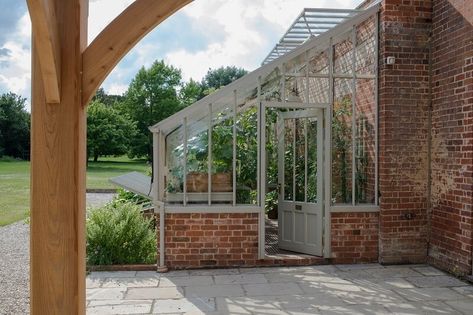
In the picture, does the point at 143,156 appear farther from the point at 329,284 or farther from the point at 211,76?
the point at 329,284

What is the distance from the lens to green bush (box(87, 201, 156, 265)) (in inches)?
242

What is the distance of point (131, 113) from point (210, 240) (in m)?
37.1

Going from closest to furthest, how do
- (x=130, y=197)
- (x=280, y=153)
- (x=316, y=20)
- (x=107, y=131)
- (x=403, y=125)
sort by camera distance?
1. (x=403, y=125)
2. (x=280, y=153)
3. (x=316, y=20)
4. (x=130, y=197)
5. (x=107, y=131)

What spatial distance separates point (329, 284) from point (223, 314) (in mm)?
1530

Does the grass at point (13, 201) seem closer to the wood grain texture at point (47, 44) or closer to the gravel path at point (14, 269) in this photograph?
the gravel path at point (14, 269)

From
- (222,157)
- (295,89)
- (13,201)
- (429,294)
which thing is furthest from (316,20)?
(13,201)

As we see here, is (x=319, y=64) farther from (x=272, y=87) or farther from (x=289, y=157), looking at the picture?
(x=289, y=157)

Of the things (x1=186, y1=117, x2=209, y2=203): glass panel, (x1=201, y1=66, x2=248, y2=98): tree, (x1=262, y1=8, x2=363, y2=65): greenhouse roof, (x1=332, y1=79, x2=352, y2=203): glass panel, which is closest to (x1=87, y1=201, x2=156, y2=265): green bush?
(x1=186, y1=117, x2=209, y2=203): glass panel

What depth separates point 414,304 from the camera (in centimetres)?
455

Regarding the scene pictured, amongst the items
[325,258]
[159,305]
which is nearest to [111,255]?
[159,305]

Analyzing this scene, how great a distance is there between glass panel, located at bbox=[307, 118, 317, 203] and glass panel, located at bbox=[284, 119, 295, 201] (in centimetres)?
25

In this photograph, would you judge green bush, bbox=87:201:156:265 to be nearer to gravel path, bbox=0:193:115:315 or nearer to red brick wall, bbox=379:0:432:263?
gravel path, bbox=0:193:115:315

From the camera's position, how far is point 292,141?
21.4ft

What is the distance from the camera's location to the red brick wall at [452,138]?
5.32 m
